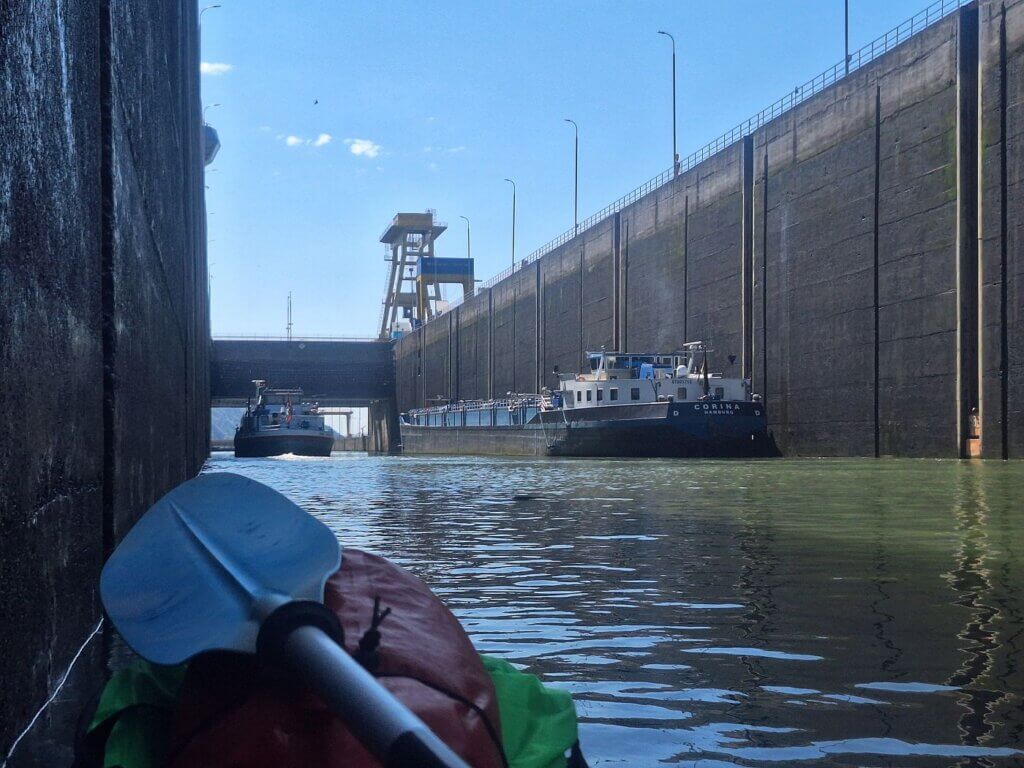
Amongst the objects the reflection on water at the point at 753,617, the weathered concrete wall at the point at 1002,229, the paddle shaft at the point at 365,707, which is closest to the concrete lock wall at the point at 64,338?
the paddle shaft at the point at 365,707

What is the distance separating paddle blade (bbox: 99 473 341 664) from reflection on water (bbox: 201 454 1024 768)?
2.72ft

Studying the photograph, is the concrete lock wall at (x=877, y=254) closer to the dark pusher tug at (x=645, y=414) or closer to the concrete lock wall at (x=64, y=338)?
the dark pusher tug at (x=645, y=414)

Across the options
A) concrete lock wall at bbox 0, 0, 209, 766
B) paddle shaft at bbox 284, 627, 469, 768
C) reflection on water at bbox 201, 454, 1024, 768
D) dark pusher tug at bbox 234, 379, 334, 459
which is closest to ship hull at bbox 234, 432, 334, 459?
dark pusher tug at bbox 234, 379, 334, 459

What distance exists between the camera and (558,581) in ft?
17.2

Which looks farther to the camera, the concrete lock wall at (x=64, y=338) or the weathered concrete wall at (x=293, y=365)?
the weathered concrete wall at (x=293, y=365)

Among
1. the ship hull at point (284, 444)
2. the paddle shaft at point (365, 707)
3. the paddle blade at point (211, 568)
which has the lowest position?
the ship hull at point (284, 444)

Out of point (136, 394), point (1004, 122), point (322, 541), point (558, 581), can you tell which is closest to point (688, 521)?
point (558, 581)

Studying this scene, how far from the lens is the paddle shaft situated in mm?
1257

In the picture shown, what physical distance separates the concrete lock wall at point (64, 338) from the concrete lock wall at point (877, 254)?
17.3 metres

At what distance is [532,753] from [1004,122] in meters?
20.3

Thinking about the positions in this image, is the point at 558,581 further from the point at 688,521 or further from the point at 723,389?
the point at 723,389

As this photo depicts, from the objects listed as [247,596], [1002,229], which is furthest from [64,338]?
[1002,229]

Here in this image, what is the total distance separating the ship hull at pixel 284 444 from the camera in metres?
38.8

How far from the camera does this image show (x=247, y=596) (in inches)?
69.9
